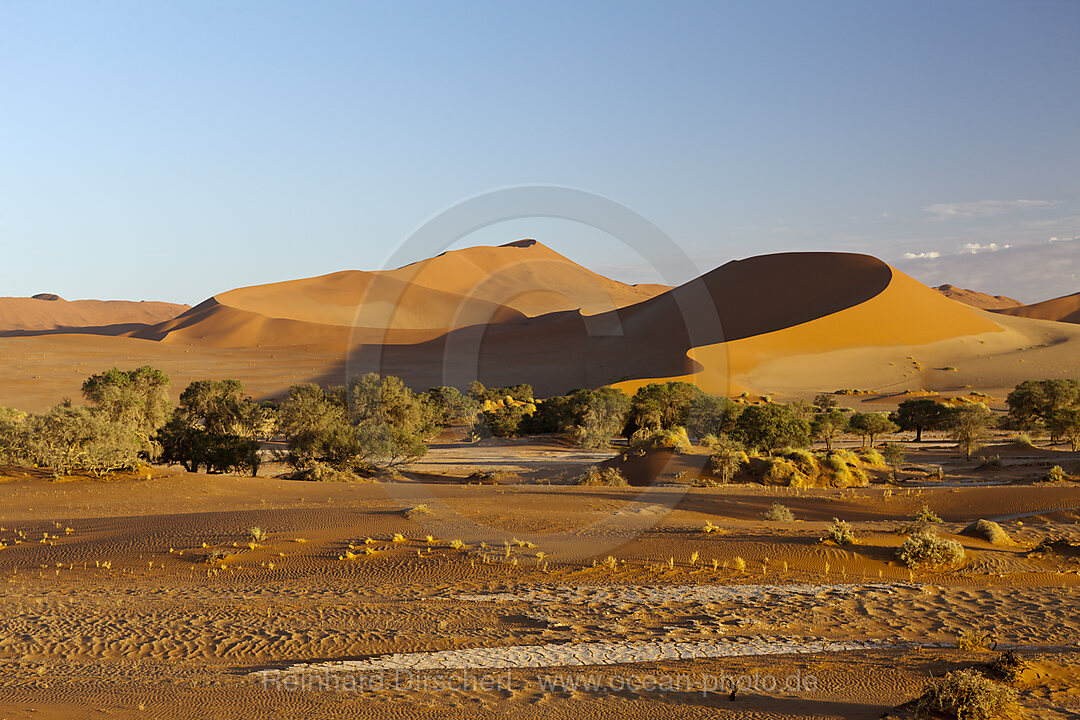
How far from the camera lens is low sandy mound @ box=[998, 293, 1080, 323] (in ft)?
539

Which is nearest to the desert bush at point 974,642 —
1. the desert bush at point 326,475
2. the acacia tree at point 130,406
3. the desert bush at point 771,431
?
the desert bush at point 326,475

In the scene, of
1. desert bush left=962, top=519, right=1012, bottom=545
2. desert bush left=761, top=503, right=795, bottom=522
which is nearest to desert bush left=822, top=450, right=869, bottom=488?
desert bush left=761, top=503, right=795, bottom=522

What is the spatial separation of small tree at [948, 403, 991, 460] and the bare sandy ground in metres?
19.1

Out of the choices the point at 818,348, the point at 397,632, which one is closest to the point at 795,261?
the point at 818,348

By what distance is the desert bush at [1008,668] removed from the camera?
7.21 meters

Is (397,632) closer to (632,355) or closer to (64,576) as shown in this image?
(64,576)

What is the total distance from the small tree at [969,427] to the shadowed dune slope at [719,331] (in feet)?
74.8

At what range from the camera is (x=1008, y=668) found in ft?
23.9

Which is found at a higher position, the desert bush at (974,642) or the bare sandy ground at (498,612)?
the desert bush at (974,642)

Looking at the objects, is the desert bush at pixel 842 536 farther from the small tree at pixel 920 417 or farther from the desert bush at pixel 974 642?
the small tree at pixel 920 417

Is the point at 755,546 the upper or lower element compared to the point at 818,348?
lower

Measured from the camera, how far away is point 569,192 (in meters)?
19.5

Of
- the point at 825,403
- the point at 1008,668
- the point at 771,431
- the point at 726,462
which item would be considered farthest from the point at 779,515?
the point at 825,403

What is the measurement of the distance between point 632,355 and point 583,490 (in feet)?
201
